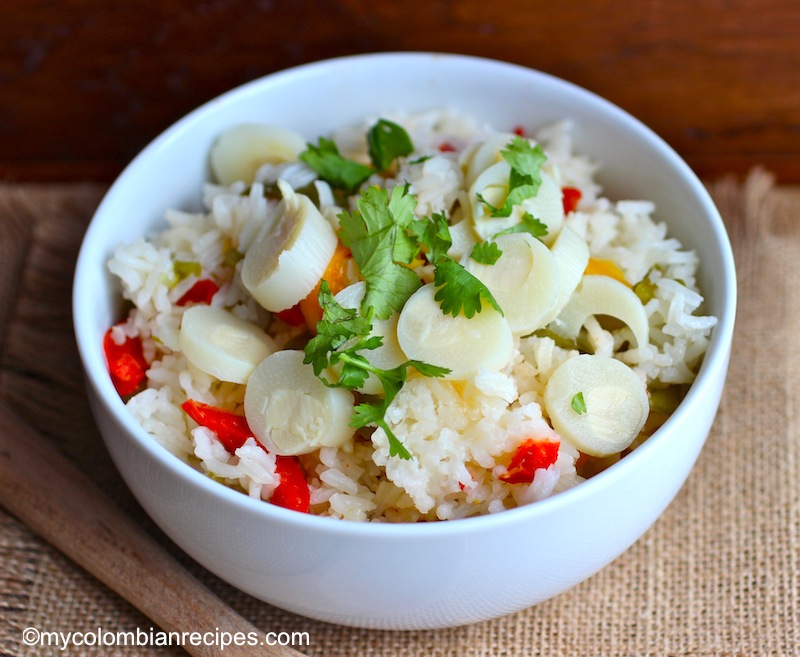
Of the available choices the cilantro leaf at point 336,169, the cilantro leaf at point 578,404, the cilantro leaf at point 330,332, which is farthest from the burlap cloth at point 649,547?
the cilantro leaf at point 336,169

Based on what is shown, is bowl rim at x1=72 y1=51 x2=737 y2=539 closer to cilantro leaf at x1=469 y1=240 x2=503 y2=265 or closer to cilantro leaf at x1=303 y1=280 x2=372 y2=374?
cilantro leaf at x1=303 y1=280 x2=372 y2=374

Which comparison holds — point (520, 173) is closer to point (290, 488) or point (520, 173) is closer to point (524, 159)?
point (524, 159)

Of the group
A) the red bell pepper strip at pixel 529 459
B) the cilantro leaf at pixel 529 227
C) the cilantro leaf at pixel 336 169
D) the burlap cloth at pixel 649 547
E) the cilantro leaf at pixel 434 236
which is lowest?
the burlap cloth at pixel 649 547

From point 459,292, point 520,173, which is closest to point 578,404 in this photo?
point 459,292

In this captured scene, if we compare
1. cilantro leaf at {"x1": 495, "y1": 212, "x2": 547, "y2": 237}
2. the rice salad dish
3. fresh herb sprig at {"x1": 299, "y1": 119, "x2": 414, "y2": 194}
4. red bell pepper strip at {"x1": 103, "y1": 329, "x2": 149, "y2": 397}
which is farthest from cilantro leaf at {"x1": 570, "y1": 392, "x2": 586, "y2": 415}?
red bell pepper strip at {"x1": 103, "y1": 329, "x2": 149, "y2": 397}

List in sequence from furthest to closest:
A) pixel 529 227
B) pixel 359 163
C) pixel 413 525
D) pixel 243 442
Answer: pixel 359 163
pixel 529 227
pixel 243 442
pixel 413 525

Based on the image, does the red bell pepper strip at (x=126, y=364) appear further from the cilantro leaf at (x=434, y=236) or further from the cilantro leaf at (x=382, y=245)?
the cilantro leaf at (x=434, y=236)

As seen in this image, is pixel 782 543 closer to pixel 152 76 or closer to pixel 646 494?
pixel 646 494
